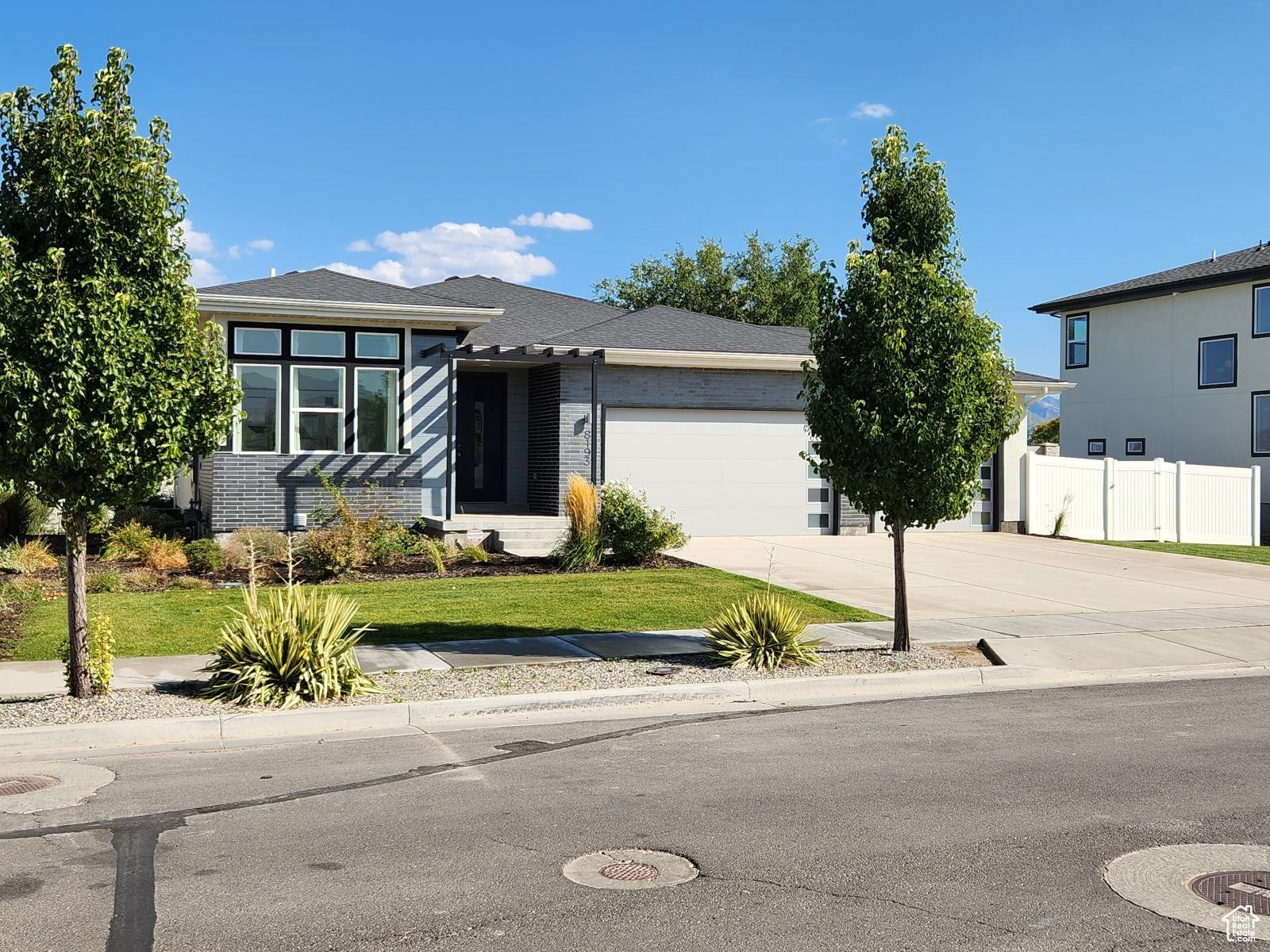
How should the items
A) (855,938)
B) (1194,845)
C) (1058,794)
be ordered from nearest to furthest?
→ 1. (855,938)
2. (1194,845)
3. (1058,794)

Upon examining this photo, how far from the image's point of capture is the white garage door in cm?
2225

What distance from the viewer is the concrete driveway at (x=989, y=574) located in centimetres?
1491

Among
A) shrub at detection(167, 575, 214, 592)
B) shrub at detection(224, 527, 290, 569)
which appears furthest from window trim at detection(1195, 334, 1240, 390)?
shrub at detection(167, 575, 214, 592)

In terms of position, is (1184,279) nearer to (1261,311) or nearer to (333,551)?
(1261,311)

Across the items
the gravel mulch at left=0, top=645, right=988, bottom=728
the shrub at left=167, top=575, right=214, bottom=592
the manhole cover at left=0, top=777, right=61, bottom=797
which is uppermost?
the shrub at left=167, top=575, right=214, bottom=592

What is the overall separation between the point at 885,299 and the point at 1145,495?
1822 centimetres

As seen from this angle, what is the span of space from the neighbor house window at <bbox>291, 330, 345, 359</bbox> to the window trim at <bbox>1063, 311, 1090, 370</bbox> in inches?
994

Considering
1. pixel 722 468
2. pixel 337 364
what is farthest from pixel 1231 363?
pixel 337 364

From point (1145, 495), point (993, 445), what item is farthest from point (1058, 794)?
point (1145, 495)

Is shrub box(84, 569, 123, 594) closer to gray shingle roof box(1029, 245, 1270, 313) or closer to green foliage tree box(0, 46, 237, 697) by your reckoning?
green foliage tree box(0, 46, 237, 697)

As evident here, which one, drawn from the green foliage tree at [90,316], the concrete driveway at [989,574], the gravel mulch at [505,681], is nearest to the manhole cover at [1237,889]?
the gravel mulch at [505,681]

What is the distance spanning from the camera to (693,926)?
4.60 m

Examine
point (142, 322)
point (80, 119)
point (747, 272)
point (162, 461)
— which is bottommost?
point (162, 461)

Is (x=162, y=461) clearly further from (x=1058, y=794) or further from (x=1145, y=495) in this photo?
(x=1145, y=495)
